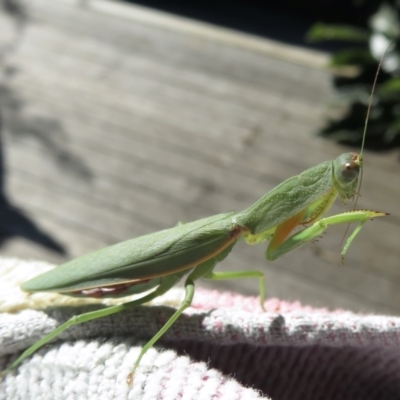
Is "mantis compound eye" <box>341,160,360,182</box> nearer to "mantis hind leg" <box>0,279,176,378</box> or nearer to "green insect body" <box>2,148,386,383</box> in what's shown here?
"green insect body" <box>2,148,386,383</box>

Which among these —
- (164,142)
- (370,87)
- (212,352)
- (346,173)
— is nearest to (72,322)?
(212,352)

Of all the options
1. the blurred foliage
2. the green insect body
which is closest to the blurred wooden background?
the blurred foliage

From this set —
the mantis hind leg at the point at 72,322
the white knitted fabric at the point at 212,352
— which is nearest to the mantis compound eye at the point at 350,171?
the white knitted fabric at the point at 212,352

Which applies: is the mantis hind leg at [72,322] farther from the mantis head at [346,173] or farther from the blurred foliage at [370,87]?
the blurred foliage at [370,87]

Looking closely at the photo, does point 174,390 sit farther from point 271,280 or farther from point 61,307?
point 271,280

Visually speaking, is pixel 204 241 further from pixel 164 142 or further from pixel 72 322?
pixel 164 142
